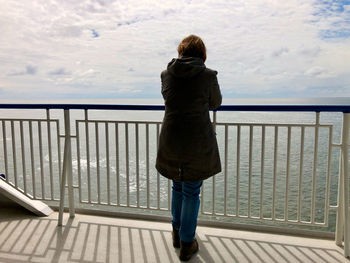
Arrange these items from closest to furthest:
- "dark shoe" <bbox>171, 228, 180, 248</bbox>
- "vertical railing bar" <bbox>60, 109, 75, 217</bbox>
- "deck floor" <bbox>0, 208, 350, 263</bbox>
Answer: "deck floor" <bbox>0, 208, 350, 263</bbox>, "dark shoe" <bbox>171, 228, 180, 248</bbox>, "vertical railing bar" <bbox>60, 109, 75, 217</bbox>

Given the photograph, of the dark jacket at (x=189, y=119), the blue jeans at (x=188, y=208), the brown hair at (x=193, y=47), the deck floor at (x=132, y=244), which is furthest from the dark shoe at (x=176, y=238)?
the brown hair at (x=193, y=47)

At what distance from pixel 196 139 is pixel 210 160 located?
173 millimetres

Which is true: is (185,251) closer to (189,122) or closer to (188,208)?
(188,208)

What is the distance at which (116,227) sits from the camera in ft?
7.72

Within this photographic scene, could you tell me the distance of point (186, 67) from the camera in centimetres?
158

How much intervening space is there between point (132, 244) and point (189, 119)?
1.11 m

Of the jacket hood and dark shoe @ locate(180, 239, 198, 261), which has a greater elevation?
the jacket hood

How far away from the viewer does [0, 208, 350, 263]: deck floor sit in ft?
6.19

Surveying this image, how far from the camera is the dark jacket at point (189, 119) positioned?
160 centimetres

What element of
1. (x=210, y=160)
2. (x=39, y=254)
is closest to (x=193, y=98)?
(x=210, y=160)

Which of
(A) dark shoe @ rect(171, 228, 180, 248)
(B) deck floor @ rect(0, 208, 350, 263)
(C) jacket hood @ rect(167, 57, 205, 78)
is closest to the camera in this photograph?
(C) jacket hood @ rect(167, 57, 205, 78)

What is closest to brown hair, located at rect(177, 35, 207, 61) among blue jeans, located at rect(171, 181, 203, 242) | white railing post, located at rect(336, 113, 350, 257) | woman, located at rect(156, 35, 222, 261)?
woman, located at rect(156, 35, 222, 261)

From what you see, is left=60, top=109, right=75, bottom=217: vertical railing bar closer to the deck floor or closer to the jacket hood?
the deck floor

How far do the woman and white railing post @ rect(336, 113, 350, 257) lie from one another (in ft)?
3.15
